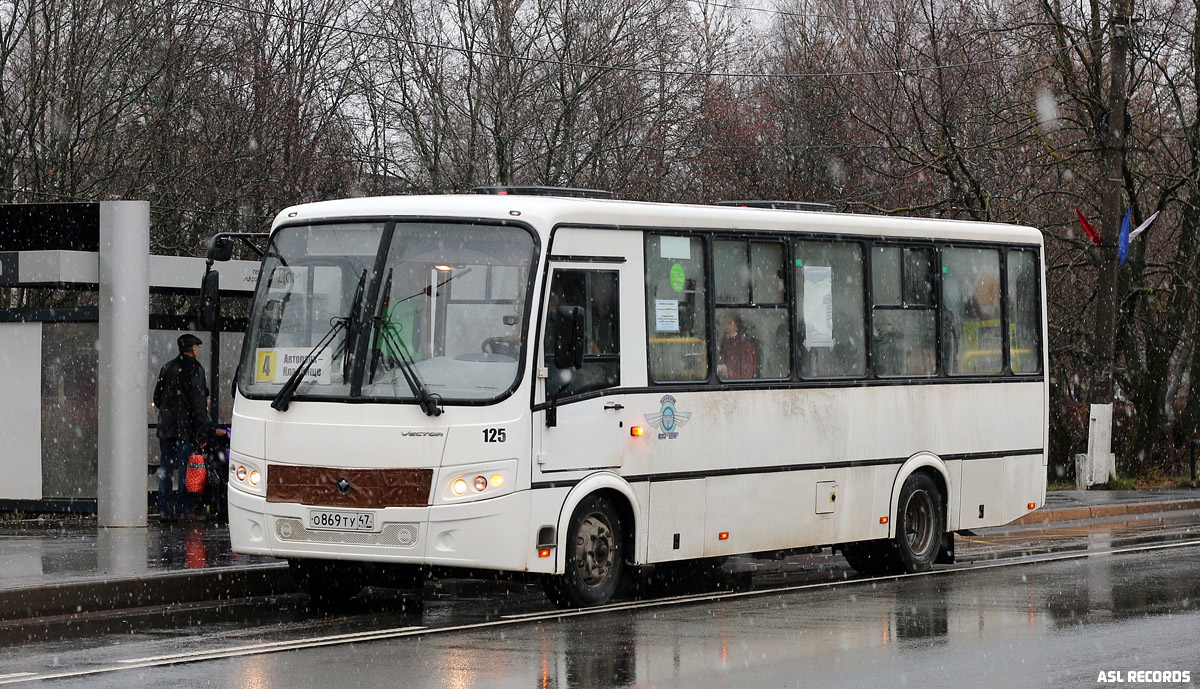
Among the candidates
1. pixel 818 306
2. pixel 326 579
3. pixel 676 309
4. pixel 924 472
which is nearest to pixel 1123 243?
pixel 924 472

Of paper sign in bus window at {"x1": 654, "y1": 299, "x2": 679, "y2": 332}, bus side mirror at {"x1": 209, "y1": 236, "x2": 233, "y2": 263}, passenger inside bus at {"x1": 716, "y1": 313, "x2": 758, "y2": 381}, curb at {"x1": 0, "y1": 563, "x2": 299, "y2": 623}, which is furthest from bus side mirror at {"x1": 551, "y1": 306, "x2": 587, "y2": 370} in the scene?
curb at {"x1": 0, "y1": 563, "x2": 299, "y2": 623}

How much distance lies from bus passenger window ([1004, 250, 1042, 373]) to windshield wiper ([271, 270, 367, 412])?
666 centimetres

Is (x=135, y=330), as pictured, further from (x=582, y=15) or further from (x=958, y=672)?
(x=582, y=15)

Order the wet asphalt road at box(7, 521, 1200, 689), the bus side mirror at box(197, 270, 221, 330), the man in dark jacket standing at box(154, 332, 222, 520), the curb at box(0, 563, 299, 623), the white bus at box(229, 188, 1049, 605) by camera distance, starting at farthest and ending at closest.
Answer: the man in dark jacket standing at box(154, 332, 222, 520), the bus side mirror at box(197, 270, 221, 330), the curb at box(0, 563, 299, 623), the white bus at box(229, 188, 1049, 605), the wet asphalt road at box(7, 521, 1200, 689)

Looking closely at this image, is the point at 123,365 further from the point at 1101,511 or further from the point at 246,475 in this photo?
the point at 1101,511

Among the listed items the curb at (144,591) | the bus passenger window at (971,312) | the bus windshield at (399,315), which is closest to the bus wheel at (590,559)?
the bus windshield at (399,315)

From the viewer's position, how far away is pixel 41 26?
30.6 m

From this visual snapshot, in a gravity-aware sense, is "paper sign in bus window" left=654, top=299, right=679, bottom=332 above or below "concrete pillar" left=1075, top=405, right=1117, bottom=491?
above

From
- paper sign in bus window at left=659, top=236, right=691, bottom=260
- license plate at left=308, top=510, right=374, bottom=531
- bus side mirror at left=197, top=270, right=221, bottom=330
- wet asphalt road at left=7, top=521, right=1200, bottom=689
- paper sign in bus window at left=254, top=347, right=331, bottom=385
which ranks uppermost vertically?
paper sign in bus window at left=659, top=236, right=691, bottom=260

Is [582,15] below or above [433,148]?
above

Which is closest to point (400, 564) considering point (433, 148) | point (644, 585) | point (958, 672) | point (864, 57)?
point (644, 585)

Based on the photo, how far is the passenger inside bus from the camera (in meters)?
13.1

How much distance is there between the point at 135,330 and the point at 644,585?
6080 mm

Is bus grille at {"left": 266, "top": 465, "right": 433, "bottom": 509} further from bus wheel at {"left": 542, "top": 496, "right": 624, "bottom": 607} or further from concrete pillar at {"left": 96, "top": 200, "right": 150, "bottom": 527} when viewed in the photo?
concrete pillar at {"left": 96, "top": 200, "right": 150, "bottom": 527}
